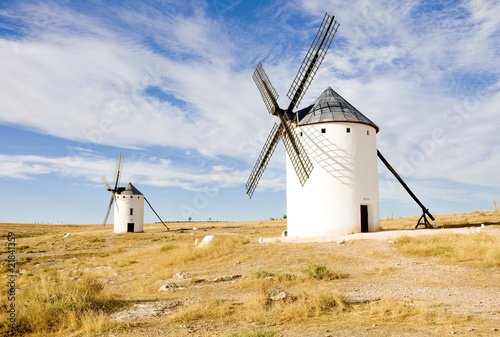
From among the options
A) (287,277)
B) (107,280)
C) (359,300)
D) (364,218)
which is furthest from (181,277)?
(364,218)

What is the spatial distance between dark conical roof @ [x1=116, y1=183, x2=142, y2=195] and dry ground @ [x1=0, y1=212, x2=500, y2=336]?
29.4 m

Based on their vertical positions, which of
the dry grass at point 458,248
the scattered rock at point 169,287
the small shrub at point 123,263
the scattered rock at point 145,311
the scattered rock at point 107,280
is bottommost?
the scattered rock at point 107,280

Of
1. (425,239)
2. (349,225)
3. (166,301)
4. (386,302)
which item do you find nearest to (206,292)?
(166,301)

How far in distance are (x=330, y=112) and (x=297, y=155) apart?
2817mm

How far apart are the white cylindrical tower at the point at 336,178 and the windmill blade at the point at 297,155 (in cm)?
28

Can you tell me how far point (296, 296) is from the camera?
25.9 feet

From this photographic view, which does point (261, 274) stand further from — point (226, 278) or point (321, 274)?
point (321, 274)

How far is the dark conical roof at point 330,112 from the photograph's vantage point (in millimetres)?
19406

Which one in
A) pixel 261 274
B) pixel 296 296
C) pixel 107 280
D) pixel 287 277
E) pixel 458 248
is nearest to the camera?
pixel 296 296

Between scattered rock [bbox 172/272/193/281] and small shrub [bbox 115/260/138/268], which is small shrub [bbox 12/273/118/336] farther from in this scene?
small shrub [bbox 115/260/138/268]

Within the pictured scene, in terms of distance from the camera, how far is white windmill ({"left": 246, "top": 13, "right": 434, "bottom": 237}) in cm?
1895

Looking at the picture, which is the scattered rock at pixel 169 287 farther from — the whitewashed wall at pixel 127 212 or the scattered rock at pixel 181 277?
the whitewashed wall at pixel 127 212

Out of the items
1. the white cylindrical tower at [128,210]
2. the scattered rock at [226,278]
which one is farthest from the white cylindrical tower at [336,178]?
the white cylindrical tower at [128,210]

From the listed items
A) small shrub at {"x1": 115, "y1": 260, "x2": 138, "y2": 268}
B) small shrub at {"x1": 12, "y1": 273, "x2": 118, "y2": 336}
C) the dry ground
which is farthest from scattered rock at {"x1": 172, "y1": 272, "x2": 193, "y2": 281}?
small shrub at {"x1": 115, "y1": 260, "x2": 138, "y2": 268}
